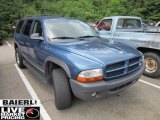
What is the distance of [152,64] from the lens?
237 inches

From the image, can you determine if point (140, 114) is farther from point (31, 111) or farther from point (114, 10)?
point (114, 10)

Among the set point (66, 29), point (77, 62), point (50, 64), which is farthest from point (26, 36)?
point (77, 62)

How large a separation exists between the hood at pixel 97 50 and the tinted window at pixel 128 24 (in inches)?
128

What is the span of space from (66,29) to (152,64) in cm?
296

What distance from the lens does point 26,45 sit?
5707mm

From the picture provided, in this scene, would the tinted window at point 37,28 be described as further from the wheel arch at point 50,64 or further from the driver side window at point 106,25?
the driver side window at point 106,25

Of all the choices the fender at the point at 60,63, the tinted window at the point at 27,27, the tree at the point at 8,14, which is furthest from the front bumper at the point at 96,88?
the tree at the point at 8,14

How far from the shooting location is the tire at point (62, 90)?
12.4ft

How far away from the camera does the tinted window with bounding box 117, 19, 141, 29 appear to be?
735 cm

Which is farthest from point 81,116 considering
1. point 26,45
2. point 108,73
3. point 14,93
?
point 26,45

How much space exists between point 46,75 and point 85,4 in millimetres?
22494

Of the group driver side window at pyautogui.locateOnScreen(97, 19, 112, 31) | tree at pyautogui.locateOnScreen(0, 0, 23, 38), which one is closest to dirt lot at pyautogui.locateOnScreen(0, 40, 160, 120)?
driver side window at pyautogui.locateOnScreen(97, 19, 112, 31)

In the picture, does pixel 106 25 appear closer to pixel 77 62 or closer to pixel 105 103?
pixel 105 103

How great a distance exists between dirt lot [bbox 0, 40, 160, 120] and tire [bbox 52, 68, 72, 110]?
190 mm
